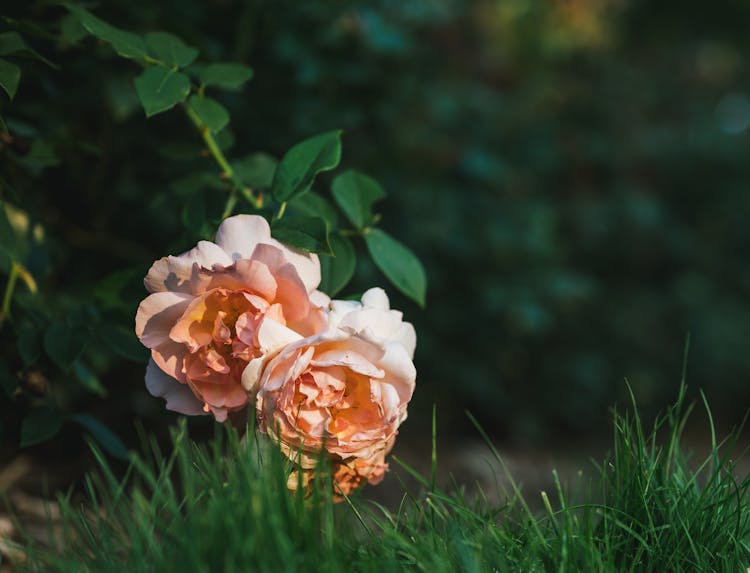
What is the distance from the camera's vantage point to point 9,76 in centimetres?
90

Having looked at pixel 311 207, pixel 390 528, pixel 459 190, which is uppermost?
pixel 311 207

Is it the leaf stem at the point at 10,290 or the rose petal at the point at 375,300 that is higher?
the rose petal at the point at 375,300

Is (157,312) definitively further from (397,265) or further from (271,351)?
(397,265)

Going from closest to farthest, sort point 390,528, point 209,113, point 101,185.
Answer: point 390,528
point 209,113
point 101,185

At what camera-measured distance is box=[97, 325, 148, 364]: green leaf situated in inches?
38.8

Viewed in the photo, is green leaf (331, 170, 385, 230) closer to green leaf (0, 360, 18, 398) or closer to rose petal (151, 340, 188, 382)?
rose petal (151, 340, 188, 382)

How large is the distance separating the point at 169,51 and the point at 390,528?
2.13 ft

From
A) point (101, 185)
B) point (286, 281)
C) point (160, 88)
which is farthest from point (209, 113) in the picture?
point (101, 185)

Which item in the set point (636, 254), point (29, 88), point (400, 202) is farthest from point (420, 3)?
point (636, 254)

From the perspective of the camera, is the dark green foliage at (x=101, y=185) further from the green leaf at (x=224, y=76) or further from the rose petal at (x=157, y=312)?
the rose petal at (x=157, y=312)

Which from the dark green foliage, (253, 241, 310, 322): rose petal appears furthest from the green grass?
the dark green foliage

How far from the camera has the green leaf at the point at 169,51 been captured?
3.26ft

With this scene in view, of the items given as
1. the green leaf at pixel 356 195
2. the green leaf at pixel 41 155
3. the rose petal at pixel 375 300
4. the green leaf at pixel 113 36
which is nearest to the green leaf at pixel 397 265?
the green leaf at pixel 356 195

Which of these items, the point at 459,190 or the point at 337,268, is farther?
the point at 459,190
